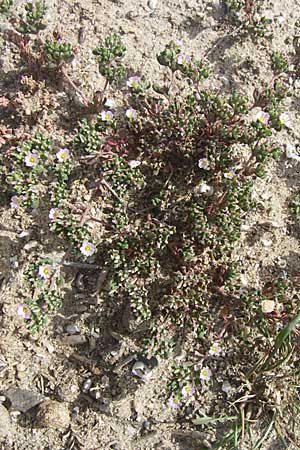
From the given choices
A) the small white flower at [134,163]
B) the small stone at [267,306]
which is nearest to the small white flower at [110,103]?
the small white flower at [134,163]

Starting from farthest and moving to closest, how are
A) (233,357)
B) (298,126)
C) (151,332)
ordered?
(298,126) → (233,357) → (151,332)

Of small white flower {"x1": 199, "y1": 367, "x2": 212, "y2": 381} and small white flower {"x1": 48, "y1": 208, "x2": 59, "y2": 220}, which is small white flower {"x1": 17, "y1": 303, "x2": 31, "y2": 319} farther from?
small white flower {"x1": 199, "y1": 367, "x2": 212, "y2": 381}

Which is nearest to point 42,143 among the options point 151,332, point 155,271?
point 155,271

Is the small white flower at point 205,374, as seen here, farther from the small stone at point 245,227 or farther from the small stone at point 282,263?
the small stone at point 245,227

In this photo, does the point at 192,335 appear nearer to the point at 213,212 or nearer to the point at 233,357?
the point at 233,357

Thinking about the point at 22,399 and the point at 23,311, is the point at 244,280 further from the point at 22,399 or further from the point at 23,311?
the point at 22,399

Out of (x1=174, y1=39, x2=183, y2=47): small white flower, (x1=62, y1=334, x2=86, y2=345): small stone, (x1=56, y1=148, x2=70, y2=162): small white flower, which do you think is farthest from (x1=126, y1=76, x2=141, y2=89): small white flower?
(x1=62, y1=334, x2=86, y2=345): small stone
